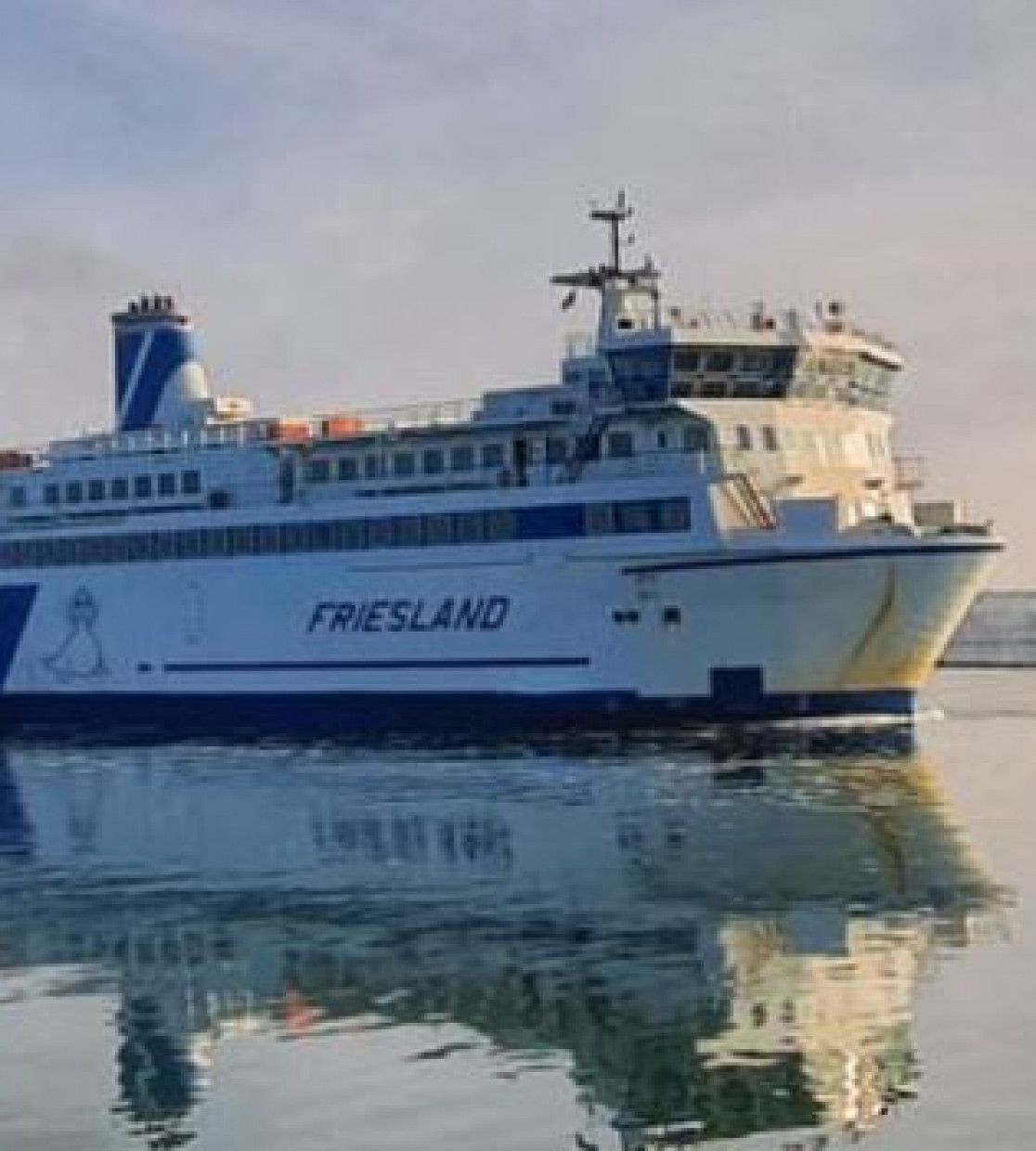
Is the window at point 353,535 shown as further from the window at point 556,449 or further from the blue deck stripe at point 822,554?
the blue deck stripe at point 822,554

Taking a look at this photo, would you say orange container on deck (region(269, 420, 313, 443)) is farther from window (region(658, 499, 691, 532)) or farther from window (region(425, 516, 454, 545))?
window (region(658, 499, 691, 532))

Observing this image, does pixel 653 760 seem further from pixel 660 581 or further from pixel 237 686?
pixel 237 686

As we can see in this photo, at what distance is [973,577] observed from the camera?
4597 centimetres

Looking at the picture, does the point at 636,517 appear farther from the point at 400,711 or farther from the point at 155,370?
the point at 155,370

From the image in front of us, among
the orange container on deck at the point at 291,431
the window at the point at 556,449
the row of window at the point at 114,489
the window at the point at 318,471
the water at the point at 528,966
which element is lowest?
the water at the point at 528,966

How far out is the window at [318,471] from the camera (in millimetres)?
52969

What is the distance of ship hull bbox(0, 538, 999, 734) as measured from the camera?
44844 millimetres

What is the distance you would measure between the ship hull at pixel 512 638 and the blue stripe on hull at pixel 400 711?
0.05 metres

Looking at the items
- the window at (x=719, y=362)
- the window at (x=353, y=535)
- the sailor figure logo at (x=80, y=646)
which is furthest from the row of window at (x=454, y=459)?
the sailor figure logo at (x=80, y=646)

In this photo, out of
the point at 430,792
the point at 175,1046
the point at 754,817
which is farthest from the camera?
the point at 430,792

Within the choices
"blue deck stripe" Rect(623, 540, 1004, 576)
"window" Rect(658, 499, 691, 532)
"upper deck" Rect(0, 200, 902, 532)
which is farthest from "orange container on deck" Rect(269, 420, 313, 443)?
"blue deck stripe" Rect(623, 540, 1004, 576)

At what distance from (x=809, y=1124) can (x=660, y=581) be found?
32.5m

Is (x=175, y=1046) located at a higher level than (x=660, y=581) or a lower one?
lower

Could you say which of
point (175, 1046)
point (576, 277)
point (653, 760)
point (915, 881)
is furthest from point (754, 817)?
point (576, 277)
